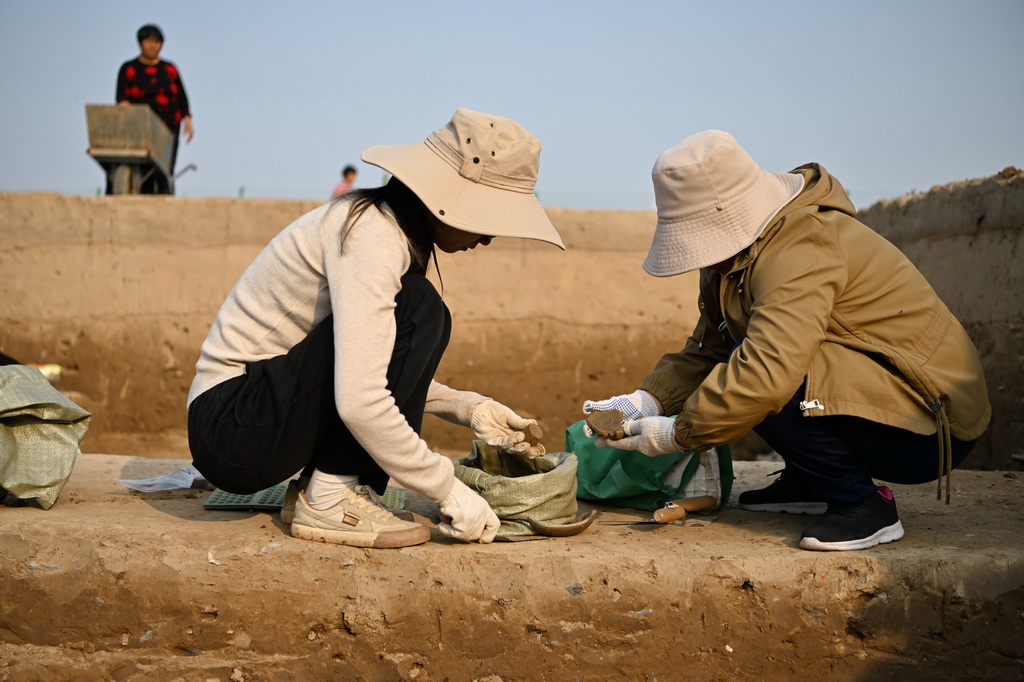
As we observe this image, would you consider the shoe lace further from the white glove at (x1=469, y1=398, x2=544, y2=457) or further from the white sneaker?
the white glove at (x1=469, y1=398, x2=544, y2=457)

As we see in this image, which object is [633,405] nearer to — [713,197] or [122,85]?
[713,197]

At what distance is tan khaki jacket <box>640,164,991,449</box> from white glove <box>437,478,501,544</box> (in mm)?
495

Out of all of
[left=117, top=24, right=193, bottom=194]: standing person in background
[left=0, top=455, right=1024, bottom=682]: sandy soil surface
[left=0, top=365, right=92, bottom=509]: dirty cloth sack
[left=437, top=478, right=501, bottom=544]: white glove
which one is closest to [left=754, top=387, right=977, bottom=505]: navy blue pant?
[left=0, top=455, right=1024, bottom=682]: sandy soil surface

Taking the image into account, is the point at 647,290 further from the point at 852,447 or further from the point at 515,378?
the point at 852,447

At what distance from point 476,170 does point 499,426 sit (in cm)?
70

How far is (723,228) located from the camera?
2217 mm

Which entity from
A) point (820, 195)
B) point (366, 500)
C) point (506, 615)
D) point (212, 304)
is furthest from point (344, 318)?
point (212, 304)

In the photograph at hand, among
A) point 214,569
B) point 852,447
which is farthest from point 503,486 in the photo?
point 852,447

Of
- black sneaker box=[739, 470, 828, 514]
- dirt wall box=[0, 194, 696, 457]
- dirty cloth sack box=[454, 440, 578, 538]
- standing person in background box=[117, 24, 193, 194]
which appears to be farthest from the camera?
standing person in background box=[117, 24, 193, 194]

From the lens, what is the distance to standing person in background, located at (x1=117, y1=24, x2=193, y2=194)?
6.46 meters

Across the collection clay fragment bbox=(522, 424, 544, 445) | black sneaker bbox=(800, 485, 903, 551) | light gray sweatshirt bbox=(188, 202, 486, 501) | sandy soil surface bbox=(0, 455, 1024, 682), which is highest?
light gray sweatshirt bbox=(188, 202, 486, 501)

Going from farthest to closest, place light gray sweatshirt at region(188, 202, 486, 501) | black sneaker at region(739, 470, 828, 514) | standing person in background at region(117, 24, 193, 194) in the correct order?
standing person in background at region(117, 24, 193, 194) < black sneaker at region(739, 470, 828, 514) < light gray sweatshirt at region(188, 202, 486, 501)

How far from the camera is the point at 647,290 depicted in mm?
6141

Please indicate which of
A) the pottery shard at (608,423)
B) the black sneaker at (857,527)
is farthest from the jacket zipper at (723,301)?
the black sneaker at (857,527)
